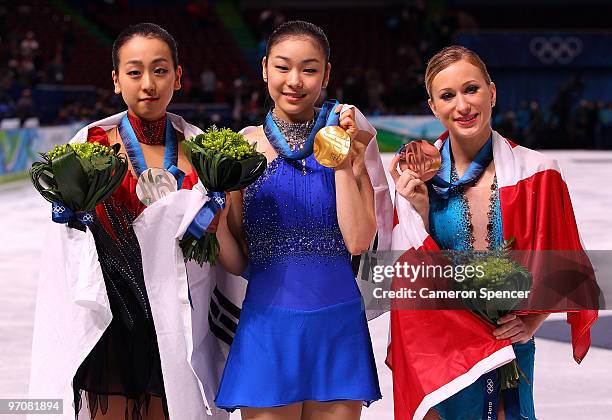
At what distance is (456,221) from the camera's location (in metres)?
2.51

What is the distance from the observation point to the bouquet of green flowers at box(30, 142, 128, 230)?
2.45m

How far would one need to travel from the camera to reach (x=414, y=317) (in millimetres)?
2486

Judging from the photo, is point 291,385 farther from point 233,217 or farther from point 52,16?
point 52,16

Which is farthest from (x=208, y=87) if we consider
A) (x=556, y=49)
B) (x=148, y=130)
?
(x=148, y=130)

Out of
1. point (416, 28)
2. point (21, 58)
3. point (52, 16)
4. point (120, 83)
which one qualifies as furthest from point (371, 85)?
point (120, 83)

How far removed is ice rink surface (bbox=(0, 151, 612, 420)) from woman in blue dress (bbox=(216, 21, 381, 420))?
0.75 metres

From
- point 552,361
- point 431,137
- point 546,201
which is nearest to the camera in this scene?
point 546,201

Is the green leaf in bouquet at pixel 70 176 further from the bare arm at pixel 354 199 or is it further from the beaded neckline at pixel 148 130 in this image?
the bare arm at pixel 354 199

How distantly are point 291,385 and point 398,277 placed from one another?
39 cm

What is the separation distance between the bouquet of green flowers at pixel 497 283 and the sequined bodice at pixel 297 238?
1.09 feet

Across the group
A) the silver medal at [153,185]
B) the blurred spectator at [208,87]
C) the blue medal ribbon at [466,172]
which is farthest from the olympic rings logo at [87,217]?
the blurred spectator at [208,87]

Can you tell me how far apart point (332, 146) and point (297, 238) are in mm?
292

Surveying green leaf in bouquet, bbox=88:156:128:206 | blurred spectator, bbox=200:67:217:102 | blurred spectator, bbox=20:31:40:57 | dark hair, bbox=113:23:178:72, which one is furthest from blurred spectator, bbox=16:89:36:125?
green leaf in bouquet, bbox=88:156:128:206

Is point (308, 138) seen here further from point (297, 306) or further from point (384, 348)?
point (384, 348)
